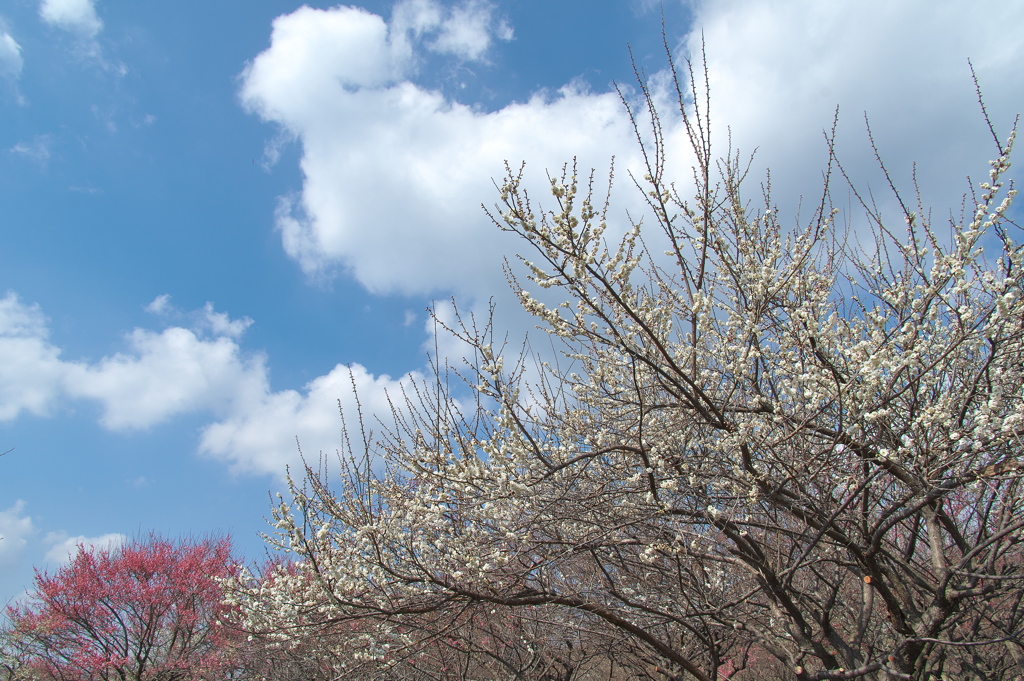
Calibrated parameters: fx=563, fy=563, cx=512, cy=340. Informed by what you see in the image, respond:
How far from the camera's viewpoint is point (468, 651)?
5.46 m

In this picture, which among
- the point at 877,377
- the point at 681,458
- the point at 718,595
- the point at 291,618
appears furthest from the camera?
the point at 718,595

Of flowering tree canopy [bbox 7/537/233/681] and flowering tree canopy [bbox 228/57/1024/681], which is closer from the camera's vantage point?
flowering tree canopy [bbox 228/57/1024/681]

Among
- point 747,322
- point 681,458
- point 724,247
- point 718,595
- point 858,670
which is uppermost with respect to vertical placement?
point 724,247

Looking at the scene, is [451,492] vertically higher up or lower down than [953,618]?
higher up

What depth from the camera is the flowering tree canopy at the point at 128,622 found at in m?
13.2

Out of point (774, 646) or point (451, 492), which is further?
point (774, 646)

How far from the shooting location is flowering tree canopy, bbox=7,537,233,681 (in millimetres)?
13211

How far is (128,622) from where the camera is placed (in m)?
14.1

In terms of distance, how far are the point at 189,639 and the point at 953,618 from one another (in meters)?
16.3

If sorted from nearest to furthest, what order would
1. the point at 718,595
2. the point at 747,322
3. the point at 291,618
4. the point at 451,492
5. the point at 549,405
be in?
1. the point at 747,322
2. the point at 451,492
3. the point at 549,405
4. the point at 291,618
5. the point at 718,595

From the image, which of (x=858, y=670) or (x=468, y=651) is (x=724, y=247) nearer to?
(x=858, y=670)

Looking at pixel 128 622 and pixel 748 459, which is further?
pixel 128 622

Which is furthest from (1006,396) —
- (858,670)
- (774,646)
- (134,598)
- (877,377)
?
(134,598)

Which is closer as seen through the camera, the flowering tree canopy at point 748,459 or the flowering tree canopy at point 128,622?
the flowering tree canopy at point 748,459
